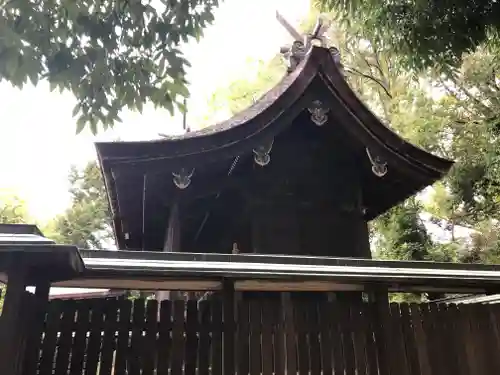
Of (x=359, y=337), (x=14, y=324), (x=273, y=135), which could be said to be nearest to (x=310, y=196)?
(x=273, y=135)

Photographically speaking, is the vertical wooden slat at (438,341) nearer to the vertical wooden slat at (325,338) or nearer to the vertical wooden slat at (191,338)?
the vertical wooden slat at (325,338)

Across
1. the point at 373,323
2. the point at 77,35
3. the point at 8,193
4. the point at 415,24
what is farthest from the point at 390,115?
the point at 8,193

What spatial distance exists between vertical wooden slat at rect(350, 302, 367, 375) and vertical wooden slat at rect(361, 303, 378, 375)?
1.0 inches

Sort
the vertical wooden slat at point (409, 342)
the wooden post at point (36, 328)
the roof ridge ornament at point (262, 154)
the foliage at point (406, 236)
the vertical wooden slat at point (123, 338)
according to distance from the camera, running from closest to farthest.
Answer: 1. the wooden post at point (36, 328)
2. the vertical wooden slat at point (123, 338)
3. the vertical wooden slat at point (409, 342)
4. the roof ridge ornament at point (262, 154)
5. the foliage at point (406, 236)

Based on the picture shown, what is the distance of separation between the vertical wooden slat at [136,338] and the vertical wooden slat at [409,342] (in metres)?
2.36

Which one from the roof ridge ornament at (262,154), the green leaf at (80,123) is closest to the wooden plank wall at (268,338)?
the green leaf at (80,123)

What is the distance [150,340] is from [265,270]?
1.07 meters

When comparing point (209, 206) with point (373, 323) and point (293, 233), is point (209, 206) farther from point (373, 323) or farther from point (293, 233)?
A: point (373, 323)

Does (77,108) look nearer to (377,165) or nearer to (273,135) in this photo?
(273,135)

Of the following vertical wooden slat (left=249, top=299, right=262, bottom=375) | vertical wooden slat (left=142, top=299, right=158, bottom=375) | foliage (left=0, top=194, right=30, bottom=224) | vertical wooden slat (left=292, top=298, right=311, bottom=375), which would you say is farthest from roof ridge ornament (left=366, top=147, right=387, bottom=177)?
foliage (left=0, top=194, right=30, bottom=224)

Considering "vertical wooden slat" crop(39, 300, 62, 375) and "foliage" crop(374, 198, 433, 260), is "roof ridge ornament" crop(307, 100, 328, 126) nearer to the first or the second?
"vertical wooden slat" crop(39, 300, 62, 375)

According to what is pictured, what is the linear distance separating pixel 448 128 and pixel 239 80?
10209 mm

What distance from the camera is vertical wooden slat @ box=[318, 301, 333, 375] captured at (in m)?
3.89

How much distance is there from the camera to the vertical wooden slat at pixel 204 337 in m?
3.64
